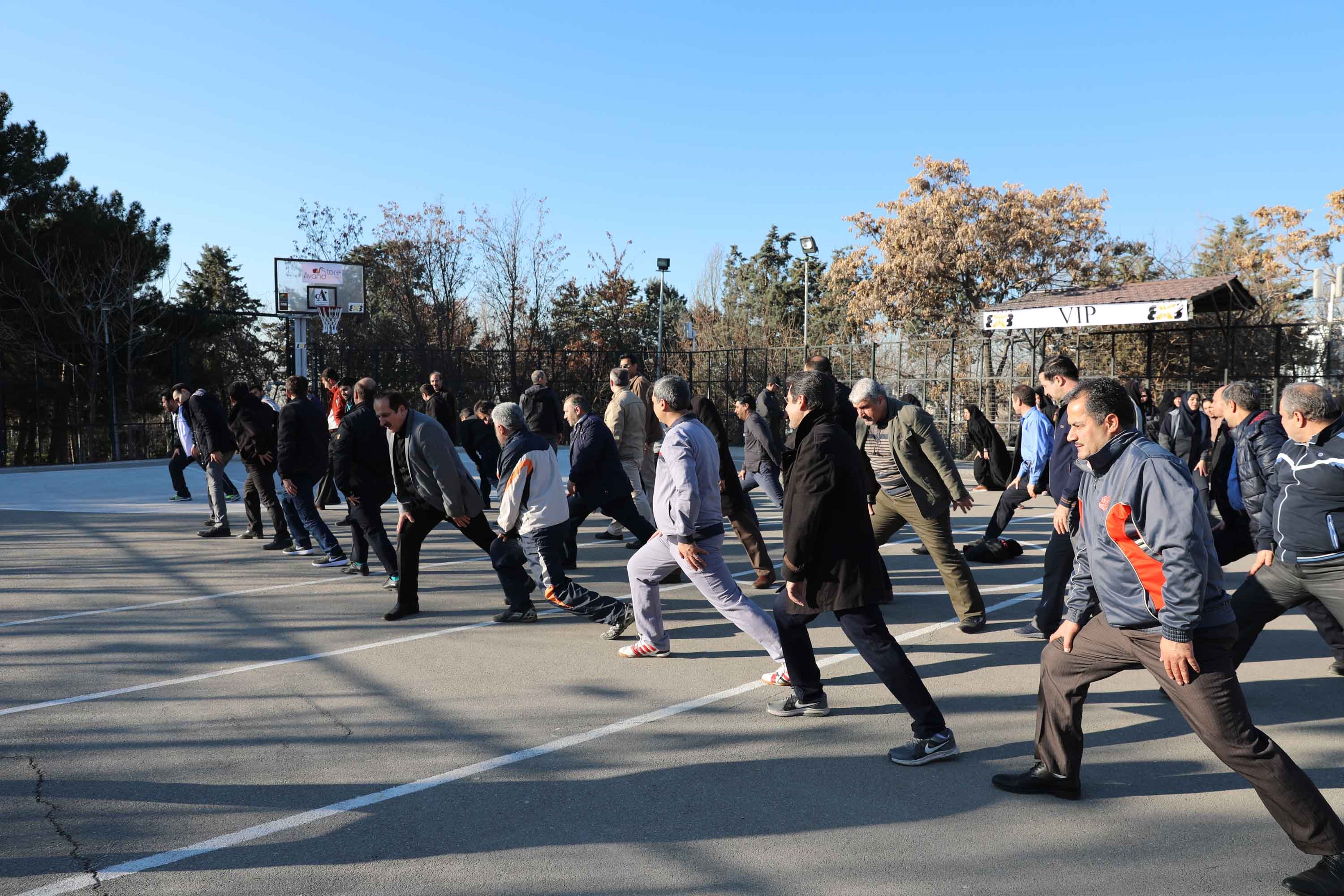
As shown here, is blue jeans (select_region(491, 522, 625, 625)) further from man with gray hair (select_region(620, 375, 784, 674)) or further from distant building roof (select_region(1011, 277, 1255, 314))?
distant building roof (select_region(1011, 277, 1255, 314))

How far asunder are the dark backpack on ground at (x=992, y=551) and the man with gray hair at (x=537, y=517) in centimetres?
427

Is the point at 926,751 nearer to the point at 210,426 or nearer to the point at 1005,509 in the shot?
the point at 1005,509

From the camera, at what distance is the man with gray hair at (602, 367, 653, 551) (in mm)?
10617

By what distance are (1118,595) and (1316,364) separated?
68.8ft

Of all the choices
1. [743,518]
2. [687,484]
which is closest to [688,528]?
[687,484]

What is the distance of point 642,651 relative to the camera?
6414 mm

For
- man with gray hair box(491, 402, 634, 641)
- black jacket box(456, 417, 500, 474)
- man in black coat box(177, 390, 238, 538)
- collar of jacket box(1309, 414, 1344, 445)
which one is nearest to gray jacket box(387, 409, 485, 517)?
man with gray hair box(491, 402, 634, 641)

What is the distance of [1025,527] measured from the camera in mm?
12172

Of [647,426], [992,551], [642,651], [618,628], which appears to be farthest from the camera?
[647,426]

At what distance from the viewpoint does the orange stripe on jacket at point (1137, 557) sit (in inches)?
133

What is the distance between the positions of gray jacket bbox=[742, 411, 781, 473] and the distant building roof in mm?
14115

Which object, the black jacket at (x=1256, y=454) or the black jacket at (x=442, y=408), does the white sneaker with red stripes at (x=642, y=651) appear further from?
the black jacket at (x=442, y=408)

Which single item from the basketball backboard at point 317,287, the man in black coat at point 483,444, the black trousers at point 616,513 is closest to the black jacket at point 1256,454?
the black trousers at point 616,513

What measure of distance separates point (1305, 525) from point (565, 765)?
3.68 metres
